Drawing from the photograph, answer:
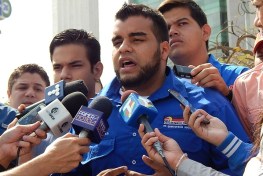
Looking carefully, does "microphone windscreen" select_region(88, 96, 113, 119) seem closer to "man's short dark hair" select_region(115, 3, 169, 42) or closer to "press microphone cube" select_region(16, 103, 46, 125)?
"press microphone cube" select_region(16, 103, 46, 125)

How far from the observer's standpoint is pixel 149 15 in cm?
278

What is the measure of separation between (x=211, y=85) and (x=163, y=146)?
2.09 ft

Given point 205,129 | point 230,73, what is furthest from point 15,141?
point 230,73

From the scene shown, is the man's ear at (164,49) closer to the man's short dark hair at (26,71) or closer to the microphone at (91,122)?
the microphone at (91,122)

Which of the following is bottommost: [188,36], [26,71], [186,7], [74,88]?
[26,71]

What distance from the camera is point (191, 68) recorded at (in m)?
2.69

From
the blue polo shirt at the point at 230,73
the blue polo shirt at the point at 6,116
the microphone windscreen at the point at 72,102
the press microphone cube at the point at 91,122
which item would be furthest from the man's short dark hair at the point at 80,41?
the press microphone cube at the point at 91,122

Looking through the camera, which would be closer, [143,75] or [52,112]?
[52,112]

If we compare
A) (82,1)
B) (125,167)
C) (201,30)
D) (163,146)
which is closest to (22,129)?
(125,167)

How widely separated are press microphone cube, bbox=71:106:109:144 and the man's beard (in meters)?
0.51

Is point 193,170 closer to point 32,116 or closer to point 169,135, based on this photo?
point 169,135

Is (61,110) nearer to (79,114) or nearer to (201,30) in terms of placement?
(79,114)

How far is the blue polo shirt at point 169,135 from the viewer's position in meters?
2.47

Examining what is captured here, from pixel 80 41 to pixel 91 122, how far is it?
147 cm
